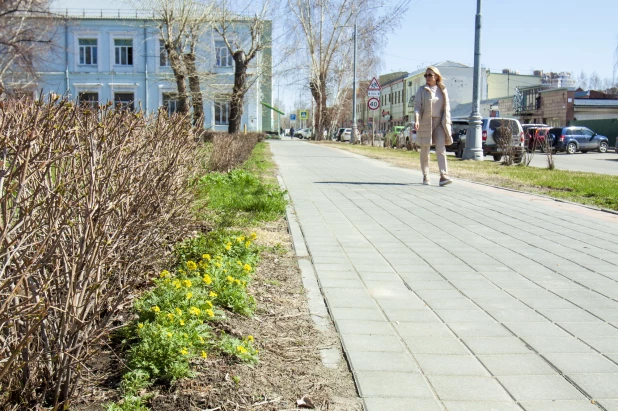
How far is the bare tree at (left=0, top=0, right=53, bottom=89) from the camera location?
34125 mm

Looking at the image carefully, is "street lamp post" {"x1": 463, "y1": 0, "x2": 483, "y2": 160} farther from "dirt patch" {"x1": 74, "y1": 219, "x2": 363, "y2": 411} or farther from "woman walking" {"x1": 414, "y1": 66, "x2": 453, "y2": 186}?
"dirt patch" {"x1": 74, "y1": 219, "x2": 363, "y2": 411}

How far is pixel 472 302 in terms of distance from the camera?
454cm

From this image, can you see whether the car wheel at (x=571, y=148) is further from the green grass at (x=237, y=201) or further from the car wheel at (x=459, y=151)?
the green grass at (x=237, y=201)

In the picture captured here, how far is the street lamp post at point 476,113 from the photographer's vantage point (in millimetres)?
21172

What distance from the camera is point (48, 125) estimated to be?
9.64 ft

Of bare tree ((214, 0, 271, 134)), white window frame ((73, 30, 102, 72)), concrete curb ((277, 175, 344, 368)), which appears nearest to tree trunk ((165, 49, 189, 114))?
bare tree ((214, 0, 271, 134))

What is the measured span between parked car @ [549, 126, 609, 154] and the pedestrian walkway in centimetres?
3527

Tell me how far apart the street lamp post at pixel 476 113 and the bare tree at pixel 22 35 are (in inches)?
772

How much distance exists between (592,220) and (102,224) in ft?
22.4

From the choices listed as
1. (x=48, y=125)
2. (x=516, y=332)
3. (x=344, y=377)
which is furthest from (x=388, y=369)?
(x=48, y=125)

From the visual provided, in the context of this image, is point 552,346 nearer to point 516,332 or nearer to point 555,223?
point 516,332

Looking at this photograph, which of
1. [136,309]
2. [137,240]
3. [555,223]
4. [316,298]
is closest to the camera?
[136,309]

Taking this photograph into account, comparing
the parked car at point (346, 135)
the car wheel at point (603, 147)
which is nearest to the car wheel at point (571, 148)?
the car wheel at point (603, 147)

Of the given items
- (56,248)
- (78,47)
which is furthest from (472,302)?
(78,47)
